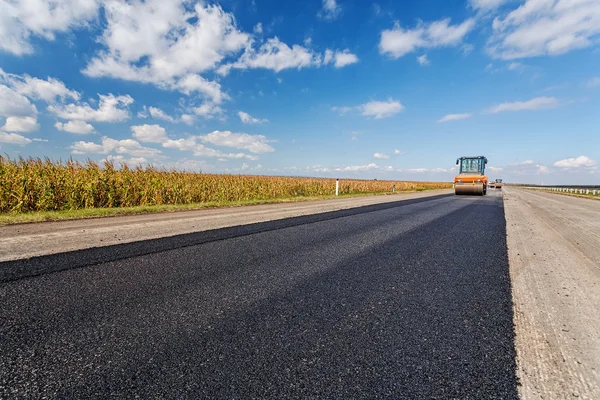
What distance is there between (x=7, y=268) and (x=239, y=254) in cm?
290

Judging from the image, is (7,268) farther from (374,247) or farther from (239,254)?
(374,247)

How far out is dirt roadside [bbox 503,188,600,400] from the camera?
184cm

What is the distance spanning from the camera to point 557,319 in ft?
8.95

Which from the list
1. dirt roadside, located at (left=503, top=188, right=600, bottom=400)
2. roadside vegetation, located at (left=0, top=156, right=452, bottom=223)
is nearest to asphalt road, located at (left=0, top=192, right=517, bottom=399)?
dirt roadside, located at (left=503, top=188, right=600, bottom=400)

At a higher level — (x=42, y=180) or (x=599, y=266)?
(x=42, y=180)

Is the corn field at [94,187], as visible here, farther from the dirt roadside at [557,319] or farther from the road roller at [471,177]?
the road roller at [471,177]

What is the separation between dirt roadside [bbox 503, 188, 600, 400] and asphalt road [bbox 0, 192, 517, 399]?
13 cm

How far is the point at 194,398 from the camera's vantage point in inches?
61.8

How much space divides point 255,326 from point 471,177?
82.2 ft

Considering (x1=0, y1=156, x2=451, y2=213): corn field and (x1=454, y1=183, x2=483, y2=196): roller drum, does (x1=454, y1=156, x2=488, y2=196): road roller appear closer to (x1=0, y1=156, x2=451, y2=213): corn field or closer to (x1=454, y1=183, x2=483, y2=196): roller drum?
(x1=454, y1=183, x2=483, y2=196): roller drum

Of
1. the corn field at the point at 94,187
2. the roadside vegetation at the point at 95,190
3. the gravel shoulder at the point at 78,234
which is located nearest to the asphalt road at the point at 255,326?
the gravel shoulder at the point at 78,234

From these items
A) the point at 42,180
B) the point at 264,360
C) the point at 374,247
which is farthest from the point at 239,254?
the point at 42,180

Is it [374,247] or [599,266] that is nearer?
[599,266]

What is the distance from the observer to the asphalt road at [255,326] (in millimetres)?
1713
